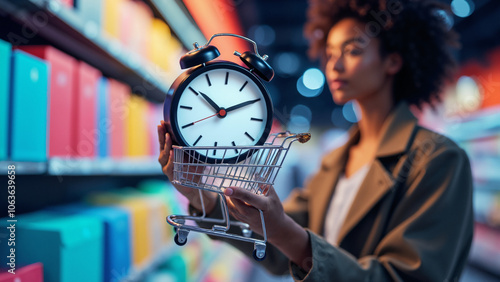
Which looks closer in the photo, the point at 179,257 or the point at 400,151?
the point at 400,151

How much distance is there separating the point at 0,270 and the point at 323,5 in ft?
5.64

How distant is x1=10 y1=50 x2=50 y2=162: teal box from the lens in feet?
3.47

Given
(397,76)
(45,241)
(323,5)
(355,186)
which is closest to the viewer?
(45,241)

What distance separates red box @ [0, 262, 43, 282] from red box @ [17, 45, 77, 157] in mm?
390


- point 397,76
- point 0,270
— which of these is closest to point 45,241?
point 0,270

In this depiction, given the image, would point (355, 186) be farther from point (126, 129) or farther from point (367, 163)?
point (126, 129)

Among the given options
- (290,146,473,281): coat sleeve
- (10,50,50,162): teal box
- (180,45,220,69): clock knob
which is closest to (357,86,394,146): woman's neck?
(290,146,473,281): coat sleeve

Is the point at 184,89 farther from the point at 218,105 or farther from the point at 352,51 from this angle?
the point at 352,51

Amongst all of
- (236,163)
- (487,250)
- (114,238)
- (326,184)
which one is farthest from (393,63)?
(487,250)

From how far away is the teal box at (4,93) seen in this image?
3.31 feet

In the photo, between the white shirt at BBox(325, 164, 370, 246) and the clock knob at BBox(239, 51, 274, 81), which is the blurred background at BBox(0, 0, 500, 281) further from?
the white shirt at BBox(325, 164, 370, 246)

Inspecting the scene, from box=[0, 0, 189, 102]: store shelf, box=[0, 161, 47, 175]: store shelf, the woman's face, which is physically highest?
box=[0, 0, 189, 102]: store shelf

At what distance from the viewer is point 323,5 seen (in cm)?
188

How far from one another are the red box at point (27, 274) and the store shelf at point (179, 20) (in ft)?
5.25
